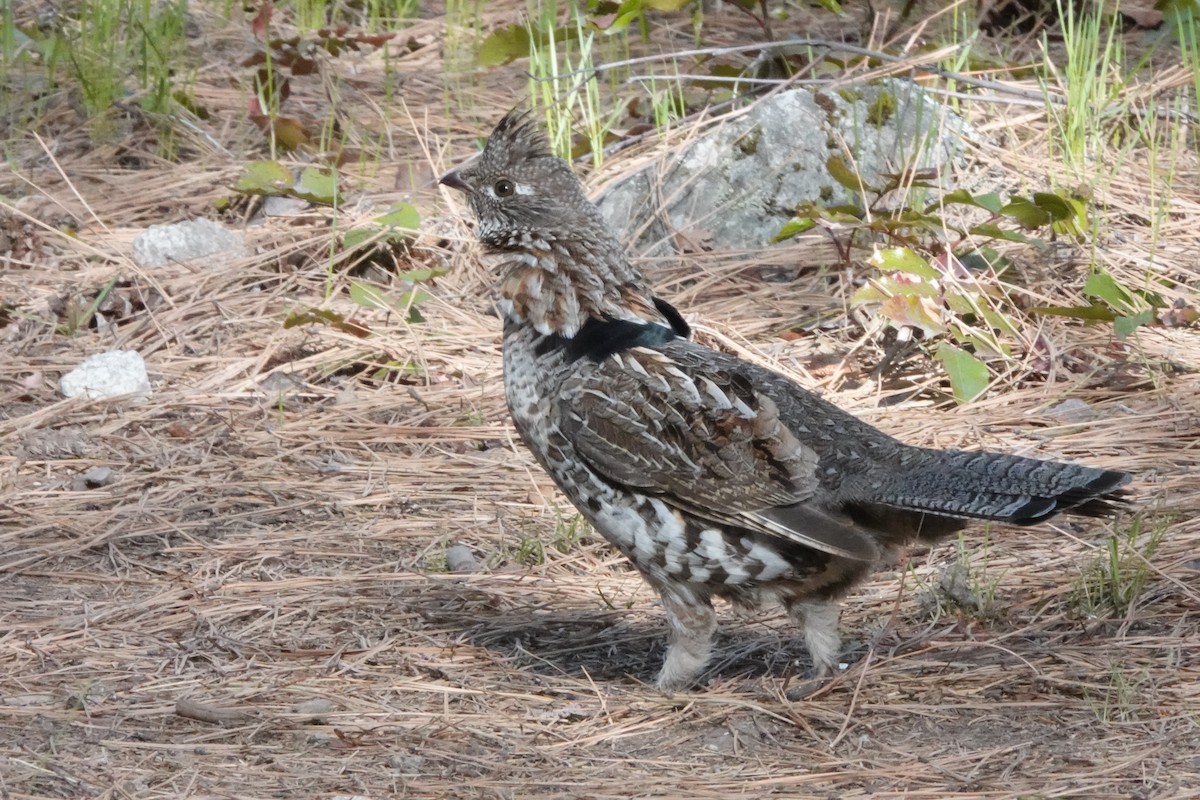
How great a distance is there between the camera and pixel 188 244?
6730mm

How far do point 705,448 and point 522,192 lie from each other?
1.03 m

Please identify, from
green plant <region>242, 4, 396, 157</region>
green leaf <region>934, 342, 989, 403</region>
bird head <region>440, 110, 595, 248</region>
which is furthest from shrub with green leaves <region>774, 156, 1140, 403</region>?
green plant <region>242, 4, 396, 157</region>

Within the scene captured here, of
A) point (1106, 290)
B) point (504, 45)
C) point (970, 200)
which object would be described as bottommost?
point (1106, 290)

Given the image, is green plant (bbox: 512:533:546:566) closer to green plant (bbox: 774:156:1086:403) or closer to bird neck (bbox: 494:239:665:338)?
bird neck (bbox: 494:239:665:338)

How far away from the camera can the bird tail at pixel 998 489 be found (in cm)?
334

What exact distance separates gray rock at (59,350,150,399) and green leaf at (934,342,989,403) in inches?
123

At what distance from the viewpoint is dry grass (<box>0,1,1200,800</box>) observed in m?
3.27

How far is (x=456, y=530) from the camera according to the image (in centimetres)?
482

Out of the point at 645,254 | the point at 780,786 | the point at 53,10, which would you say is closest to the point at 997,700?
the point at 780,786

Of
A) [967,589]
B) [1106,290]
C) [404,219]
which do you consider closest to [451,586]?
[967,589]

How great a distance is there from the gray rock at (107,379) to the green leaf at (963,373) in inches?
123

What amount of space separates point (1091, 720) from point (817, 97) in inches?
144

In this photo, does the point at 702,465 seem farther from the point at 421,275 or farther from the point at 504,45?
the point at 504,45

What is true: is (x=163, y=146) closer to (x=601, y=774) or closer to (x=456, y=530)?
(x=456, y=530)
